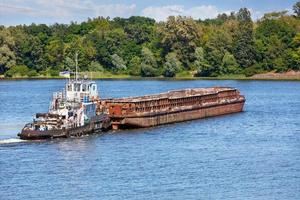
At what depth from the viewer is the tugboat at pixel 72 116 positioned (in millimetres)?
68812

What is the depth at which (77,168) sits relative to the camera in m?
58.2

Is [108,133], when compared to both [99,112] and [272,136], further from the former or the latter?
[272,136]

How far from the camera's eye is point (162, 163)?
60688 mm

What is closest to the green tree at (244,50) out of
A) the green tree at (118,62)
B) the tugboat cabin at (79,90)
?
the green tree at (118,62)

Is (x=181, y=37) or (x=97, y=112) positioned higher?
(x=181, y=37)

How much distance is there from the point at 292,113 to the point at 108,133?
→ 3256cm

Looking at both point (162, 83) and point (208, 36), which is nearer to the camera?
point (162, 83)

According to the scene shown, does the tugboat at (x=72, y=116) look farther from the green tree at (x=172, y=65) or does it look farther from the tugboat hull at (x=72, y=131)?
the green tree at (x=172, y=65)

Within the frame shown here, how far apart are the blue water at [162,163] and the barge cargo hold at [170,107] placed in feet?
4.20

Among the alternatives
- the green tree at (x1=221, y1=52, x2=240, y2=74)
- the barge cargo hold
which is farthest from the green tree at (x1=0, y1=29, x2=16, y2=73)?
the barge cargo hold

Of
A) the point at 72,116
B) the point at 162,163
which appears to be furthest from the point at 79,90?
the point at 162,163

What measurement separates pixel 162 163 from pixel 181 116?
30.1m

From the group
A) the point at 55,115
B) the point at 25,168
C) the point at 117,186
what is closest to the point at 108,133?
the point at 55,115

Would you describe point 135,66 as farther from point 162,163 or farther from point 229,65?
point 162,163
